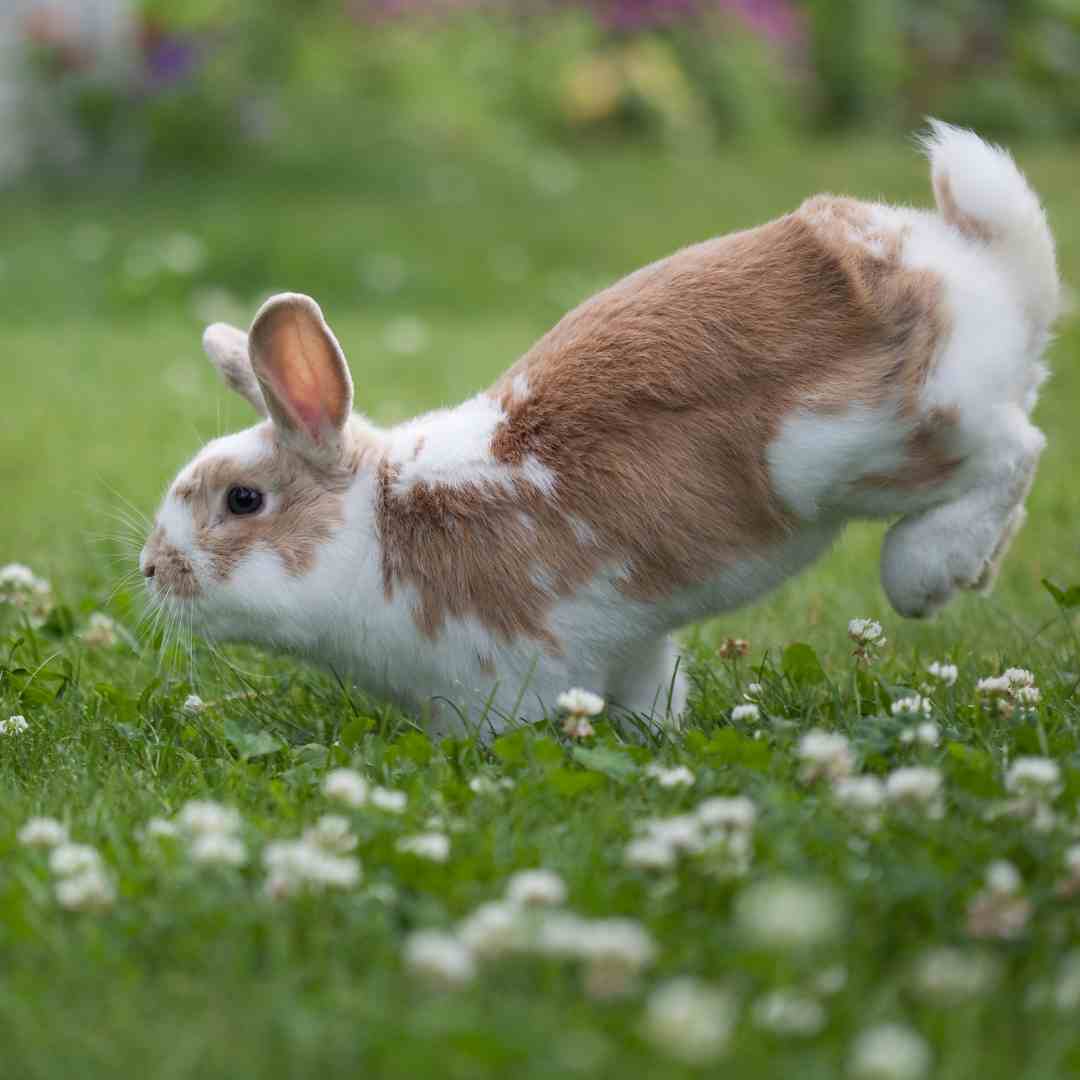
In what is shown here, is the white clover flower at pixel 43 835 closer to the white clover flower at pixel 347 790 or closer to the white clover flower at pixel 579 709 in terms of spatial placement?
the white clover flower at pixel 347 790

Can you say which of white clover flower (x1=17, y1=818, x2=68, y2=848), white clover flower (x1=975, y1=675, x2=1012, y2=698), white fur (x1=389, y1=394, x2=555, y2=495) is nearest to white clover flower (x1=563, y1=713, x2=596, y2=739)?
white fur (x1=389, y1=394, x2=555, y2=495)

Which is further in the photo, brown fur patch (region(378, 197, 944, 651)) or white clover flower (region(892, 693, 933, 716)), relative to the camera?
brown fur patch (region(378, 197, 944, 651))

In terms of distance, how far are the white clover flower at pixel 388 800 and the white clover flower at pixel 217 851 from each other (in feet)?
0.82

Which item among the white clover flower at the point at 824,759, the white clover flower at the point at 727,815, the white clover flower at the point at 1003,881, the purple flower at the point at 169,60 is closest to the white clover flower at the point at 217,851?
the white clover flower at the point at 727,815

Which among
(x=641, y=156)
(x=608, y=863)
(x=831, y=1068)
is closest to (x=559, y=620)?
(x=608, y=863)

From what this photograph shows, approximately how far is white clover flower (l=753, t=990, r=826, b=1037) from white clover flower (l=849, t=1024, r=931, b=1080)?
0.05 metres

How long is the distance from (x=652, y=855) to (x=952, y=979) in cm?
47

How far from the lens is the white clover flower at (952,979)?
5.55 ft

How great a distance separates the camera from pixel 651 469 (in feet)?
9.86

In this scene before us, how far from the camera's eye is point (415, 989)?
1.81 metres

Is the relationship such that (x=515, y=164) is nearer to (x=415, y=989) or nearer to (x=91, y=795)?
(x=91, y=795)

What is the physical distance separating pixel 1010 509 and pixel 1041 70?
13786mm

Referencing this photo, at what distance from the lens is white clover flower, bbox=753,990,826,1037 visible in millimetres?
1668

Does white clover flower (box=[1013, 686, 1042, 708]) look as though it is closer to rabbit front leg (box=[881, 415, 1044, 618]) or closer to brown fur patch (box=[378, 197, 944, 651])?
rabbit front leg (box=[881, 415, 1044, 618])
